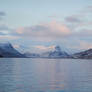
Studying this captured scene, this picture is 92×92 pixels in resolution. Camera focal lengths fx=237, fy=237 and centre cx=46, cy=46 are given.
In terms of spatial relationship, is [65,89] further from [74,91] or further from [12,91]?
[12,91]

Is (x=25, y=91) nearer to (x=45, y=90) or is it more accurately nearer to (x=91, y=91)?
(x=45, y=90)

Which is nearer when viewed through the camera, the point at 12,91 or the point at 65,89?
the point at 12,91

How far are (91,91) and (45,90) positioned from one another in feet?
22.1

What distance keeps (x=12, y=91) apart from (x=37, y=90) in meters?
3.69

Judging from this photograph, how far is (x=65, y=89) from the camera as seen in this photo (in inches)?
1419

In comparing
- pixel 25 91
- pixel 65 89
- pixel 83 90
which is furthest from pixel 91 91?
pixel 25 91

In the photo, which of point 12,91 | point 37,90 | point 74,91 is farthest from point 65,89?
point 12,91

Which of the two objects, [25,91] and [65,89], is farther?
[65,89]

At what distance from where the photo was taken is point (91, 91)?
114 feet

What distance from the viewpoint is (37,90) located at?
34.3m

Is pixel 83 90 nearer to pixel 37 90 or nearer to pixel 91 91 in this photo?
pixel 91 91

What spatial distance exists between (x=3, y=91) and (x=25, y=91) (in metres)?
3.04

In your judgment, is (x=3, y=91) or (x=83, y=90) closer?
(x=3, y=91)

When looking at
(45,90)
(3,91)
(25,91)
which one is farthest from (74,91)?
(3,91)
